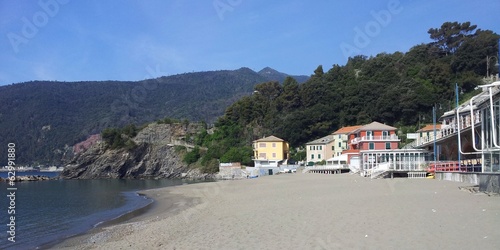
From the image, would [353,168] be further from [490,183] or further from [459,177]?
[490,183]

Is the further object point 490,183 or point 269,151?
point 269,151

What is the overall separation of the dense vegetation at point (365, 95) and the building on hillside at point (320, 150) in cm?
746

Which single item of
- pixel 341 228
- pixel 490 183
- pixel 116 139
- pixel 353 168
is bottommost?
pixel 353 168

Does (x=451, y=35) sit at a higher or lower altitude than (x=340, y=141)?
higher

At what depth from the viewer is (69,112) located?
583ft

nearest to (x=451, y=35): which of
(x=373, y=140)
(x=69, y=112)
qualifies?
(x=373, y=140)

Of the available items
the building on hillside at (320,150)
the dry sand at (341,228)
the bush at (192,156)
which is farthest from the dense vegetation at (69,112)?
the dry sand at (341,228)

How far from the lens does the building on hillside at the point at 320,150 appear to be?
68356mm

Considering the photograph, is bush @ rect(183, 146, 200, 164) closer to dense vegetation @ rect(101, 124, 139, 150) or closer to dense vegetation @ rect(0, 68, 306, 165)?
dense vegetation @ rect(101, 124, 139, 150)

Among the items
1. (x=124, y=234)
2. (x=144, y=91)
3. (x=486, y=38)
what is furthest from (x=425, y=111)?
(x=144, y=91)

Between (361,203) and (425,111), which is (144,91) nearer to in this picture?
(425,111)

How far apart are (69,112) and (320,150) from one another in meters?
140

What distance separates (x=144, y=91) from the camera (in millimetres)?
195875

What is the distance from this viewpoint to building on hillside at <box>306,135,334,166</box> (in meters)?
68.4
